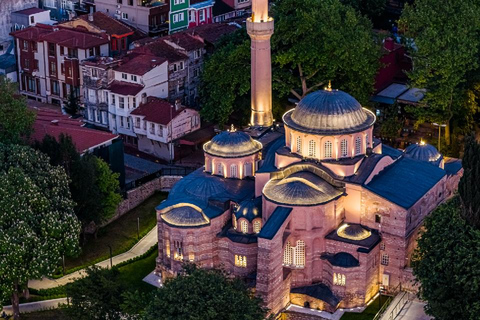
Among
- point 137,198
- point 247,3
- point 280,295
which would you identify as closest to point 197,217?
point 280,295

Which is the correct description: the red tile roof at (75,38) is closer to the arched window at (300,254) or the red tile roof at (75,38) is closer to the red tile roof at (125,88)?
the red tile roof at (125,88)

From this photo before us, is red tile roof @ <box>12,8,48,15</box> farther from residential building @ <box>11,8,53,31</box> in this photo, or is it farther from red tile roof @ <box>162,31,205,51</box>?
red tile roof @ <box>162,31,205,51</box>

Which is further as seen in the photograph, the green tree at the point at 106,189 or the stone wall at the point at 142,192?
the stone wall at the point at 142,192

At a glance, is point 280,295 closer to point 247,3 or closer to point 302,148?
point 302,148

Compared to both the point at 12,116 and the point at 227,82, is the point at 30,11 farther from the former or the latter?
the point at 12,116

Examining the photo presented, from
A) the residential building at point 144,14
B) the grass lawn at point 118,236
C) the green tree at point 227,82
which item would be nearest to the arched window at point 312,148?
the grass lawn at point 118,236

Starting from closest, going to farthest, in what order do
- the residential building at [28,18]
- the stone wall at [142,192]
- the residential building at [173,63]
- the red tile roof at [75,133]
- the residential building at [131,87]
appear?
the stone wall at [142,192], the red tile roof at [75,133], the residential building at [131,87], the residential building at [173,63], the residential building at [28,18]
